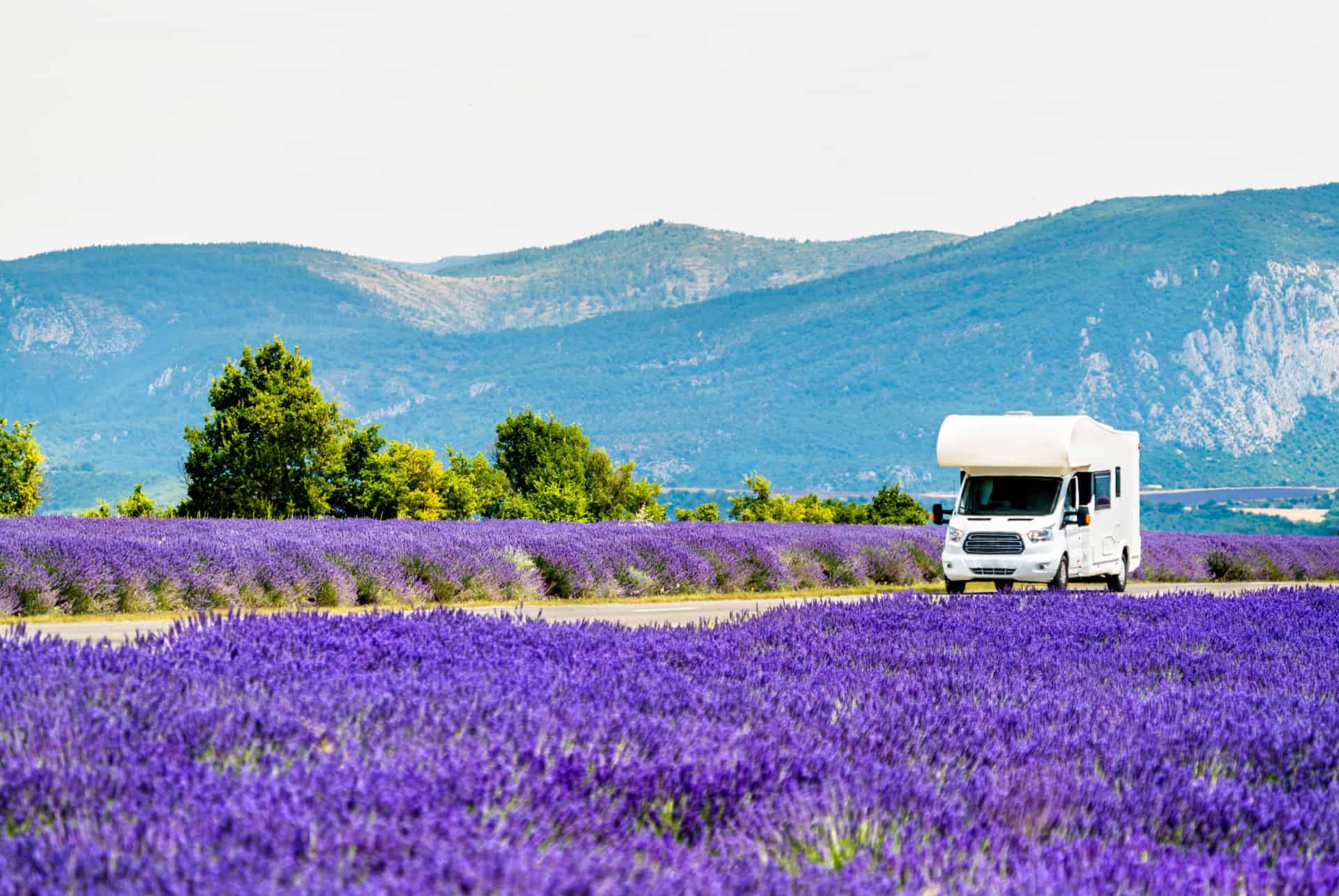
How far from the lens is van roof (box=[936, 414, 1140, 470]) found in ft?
71.2

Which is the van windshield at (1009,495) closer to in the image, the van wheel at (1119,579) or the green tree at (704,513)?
the van wheel at (1119,579)

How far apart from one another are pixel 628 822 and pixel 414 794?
69 centimetres

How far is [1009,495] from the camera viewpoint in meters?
22.6

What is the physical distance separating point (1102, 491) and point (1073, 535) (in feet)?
5.17

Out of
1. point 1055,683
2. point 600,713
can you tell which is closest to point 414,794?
point 600,713

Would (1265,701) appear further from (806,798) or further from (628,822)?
(628,822)

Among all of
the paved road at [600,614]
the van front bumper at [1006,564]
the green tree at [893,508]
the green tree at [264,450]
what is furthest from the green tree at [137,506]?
the green tree at [893,508]

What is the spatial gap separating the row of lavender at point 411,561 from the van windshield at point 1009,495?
3.03 metres

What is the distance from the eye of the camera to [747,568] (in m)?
23.5

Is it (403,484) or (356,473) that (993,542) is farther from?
(356,473)

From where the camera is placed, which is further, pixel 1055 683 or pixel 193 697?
pixel 1055 683

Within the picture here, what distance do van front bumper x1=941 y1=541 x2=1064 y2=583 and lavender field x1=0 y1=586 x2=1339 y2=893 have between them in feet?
44.7

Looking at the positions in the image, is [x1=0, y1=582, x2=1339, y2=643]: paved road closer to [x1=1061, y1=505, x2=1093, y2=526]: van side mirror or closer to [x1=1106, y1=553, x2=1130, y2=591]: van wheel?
[x1=1061, y1=505, x2=1093, y2=526]: van side mirror

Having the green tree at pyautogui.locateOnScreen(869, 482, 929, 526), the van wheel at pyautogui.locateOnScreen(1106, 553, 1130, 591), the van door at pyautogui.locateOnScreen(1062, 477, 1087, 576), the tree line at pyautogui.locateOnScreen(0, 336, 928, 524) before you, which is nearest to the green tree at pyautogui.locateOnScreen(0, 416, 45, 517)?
the tree line at pyautogui.locateOnScreen(0, 336, 928, 524)
